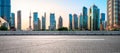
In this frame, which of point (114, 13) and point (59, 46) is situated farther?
point (114, 13)

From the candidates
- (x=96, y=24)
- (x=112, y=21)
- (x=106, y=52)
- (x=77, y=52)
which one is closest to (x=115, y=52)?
(x=106, y=52)

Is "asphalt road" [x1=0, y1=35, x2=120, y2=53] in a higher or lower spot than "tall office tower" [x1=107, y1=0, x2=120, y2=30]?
lower

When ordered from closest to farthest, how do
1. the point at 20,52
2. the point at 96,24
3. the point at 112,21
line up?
the point at 20,52
the point at 112,21
the point at 96,24

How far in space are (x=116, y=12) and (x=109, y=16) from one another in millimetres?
6640

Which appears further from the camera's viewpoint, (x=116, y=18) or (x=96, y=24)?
(x=96, y=24)

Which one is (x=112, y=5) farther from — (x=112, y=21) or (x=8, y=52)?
(x=8, y=52)

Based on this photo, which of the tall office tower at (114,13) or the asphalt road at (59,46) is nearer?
the asphalt road at (59,46)

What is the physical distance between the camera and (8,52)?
11258 mm

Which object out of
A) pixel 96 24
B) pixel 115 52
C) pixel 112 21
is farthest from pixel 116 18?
pixel 115 52

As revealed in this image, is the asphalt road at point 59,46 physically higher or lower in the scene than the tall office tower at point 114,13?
lower

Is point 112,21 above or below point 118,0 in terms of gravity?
below

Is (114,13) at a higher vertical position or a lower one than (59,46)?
higher

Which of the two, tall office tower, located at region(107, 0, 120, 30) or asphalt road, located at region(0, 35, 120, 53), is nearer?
asphalt road, located at region(0, 35, 120, 53)

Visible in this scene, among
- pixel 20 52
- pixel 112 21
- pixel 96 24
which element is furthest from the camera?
pixel 96 24
